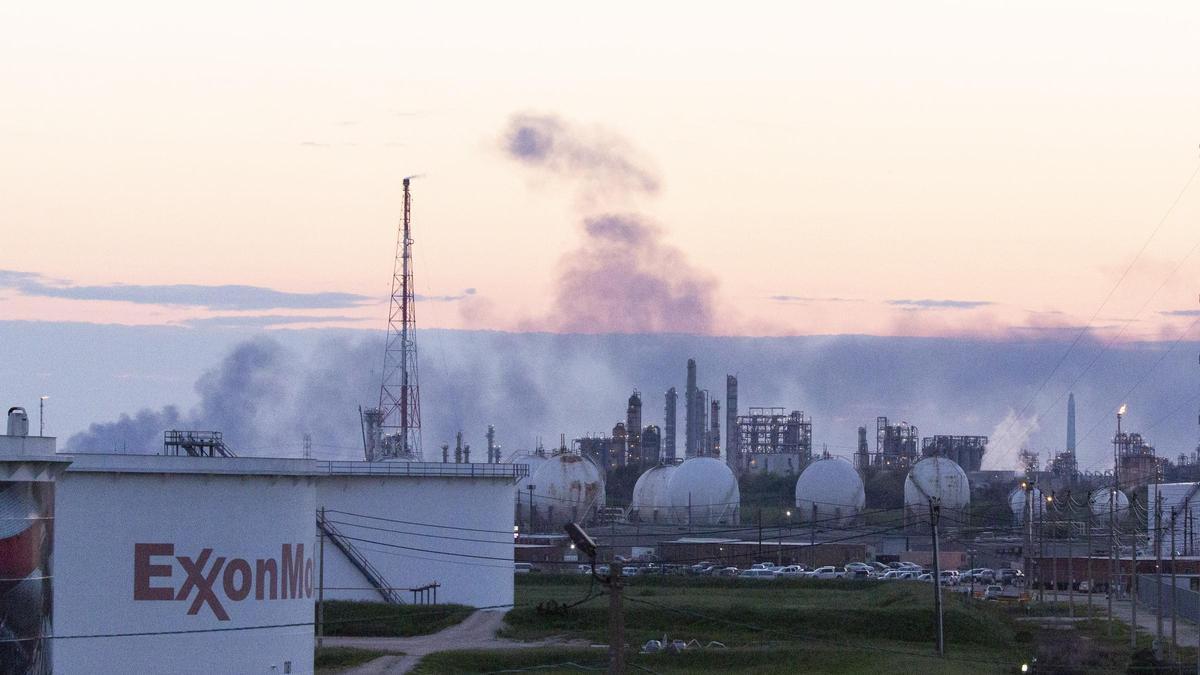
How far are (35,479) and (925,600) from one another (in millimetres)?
41101

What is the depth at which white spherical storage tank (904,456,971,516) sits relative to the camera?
353 feet

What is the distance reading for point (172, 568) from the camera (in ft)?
121

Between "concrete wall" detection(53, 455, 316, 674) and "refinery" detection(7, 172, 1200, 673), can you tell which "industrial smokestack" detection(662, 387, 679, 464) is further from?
"concrete wall" detection(53, 455, 316, 674)

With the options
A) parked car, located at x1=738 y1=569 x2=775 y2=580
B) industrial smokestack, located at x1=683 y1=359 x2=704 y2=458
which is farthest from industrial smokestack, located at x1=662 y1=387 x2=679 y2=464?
parked car, located at x1=738 y1=569 x2=775 y2=580

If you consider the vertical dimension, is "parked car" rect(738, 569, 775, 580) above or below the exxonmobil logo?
below

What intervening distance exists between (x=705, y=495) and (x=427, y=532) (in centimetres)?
4909

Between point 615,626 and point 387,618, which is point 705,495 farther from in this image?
point 615,626

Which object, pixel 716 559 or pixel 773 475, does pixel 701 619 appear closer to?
pixel 716 559

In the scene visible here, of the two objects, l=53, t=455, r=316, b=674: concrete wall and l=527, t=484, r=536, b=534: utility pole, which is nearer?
l=53, t=455, r=316, b=674: concrete wall

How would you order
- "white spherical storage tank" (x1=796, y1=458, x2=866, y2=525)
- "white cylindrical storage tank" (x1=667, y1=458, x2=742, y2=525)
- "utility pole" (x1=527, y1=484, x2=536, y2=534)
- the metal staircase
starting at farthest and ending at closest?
"white spherical storage tank" (x1=796, y1=458, x2=866, y2=525), "white cylindrical storage tank" (x1=667, y1=458, x2=742, y2=525), "utility pole" (x1=527, y1=484, x2=536, y2=534), the metal staircase

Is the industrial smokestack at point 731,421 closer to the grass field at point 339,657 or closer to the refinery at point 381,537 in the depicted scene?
the refinery at point 381,537

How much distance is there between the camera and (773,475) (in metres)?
141

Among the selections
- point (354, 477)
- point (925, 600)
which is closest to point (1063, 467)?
point (925, 600)

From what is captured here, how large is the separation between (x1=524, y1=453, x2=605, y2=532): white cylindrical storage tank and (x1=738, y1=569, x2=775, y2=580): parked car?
2448 centimetres
